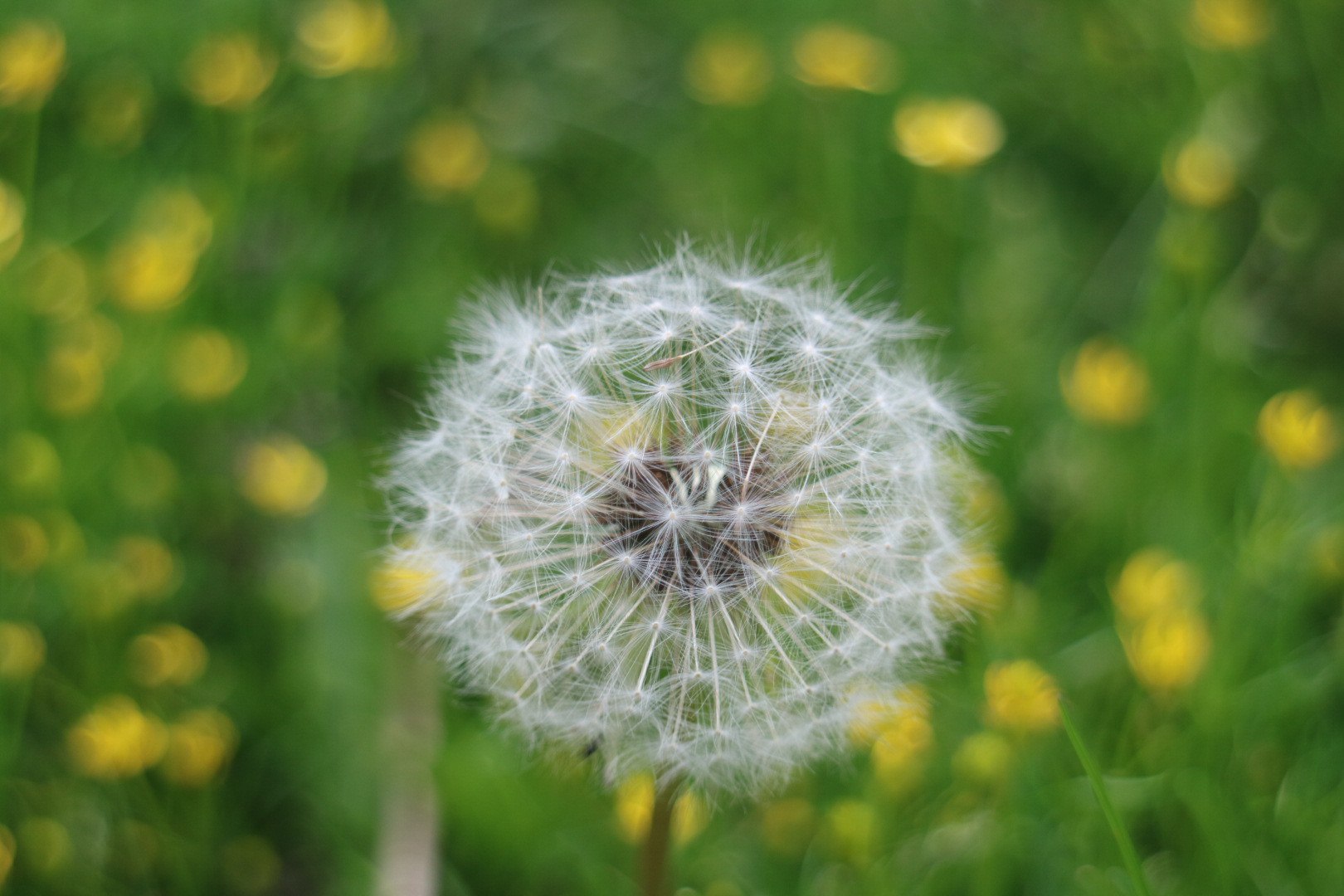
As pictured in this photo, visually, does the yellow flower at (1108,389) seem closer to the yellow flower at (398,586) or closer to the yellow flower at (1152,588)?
the yellow flower at (1152,588)

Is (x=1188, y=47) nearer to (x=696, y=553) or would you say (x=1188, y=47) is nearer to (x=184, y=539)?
(x=696, y=553)

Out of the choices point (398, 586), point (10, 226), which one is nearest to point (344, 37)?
point (10, 226)

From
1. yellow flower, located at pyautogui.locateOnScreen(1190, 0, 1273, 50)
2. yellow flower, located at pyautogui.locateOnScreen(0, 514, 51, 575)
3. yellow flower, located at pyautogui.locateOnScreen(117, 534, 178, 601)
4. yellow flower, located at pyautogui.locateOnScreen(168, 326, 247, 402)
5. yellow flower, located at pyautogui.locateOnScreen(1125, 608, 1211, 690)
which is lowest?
yellow flower, located at pyautogui.locateOnScreen(1125, 608, 1211, 690)

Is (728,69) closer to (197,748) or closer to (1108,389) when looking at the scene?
(1108,389)

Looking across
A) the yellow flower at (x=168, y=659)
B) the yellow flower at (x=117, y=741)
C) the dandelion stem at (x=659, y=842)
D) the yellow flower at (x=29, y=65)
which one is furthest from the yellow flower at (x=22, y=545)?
the dandelion stem at (x=659, y=842)

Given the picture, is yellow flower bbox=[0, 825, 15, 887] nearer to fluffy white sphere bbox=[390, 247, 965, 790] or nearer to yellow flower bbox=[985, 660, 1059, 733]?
fluffy white sphere bbox=[390, 247, 965, 790]

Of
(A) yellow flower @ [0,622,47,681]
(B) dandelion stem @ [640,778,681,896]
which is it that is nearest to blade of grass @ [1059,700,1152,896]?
(B) dandelion stem @ [640,778,681,896]
